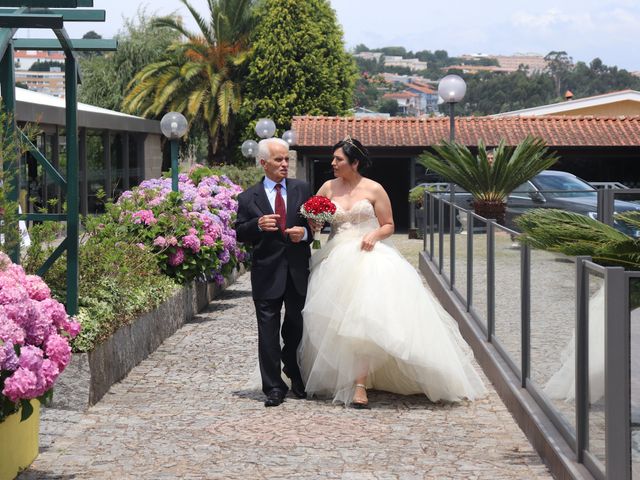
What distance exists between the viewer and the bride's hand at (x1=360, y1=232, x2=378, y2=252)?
8031 millimetres

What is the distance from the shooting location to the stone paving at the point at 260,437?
19.5ft

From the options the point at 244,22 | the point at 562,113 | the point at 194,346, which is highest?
the point at 244,22

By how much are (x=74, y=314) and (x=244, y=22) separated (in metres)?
45.8

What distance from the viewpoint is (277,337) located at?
26.0 feet

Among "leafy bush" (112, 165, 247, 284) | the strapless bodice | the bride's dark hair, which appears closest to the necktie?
the strapless bodice

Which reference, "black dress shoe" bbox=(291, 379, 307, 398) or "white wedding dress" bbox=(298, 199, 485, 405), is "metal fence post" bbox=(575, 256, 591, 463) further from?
"black dress shoe" bbox=(291, 379, 307, 398)

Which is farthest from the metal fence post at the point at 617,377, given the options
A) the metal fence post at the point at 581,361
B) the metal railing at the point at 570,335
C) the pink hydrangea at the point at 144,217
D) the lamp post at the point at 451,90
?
the lamp post at the point at 451,90

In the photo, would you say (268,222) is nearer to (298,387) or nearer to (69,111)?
(298,387)

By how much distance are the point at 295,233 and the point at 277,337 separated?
751mm

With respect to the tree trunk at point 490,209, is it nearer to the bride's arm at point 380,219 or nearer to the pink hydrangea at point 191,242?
the pink hydrangea at point 191,242

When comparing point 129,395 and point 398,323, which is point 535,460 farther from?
point 129,395

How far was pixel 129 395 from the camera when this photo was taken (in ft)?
27.0

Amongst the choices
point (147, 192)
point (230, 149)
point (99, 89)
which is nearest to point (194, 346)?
point (147, 192)

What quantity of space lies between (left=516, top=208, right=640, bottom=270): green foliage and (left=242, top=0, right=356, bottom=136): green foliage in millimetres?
45004
